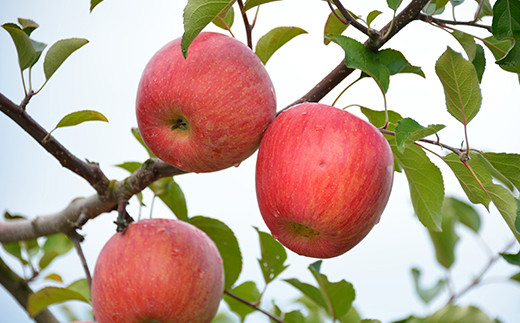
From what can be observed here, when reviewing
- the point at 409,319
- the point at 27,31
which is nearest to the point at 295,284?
the point at 409,319

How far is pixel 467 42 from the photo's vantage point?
1025 millimetres

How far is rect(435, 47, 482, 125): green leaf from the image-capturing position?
93cm

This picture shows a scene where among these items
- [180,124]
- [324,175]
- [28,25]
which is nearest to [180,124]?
[180,124]

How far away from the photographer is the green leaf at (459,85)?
3.05ft

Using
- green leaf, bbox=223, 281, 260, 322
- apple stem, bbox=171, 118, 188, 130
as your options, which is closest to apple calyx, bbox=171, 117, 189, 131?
apple stem, bbox=171, 118, 188, 130

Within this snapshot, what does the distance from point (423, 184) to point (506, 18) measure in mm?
323

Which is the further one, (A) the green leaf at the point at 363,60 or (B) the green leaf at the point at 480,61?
(B) the green leaf at the point at 480,61

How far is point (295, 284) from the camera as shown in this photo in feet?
4.48

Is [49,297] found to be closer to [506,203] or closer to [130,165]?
[130,165]

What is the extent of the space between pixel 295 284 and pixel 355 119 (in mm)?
583

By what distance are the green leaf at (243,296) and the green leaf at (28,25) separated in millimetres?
837

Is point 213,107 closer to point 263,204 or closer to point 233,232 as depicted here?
point 263,204

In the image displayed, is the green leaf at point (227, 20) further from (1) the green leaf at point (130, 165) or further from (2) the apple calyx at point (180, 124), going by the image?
(1) the green leaf at point (130, 165)

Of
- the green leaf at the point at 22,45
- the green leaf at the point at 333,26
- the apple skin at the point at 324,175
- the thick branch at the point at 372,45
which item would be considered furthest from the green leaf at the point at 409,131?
the green leaf at the point at 22,45
